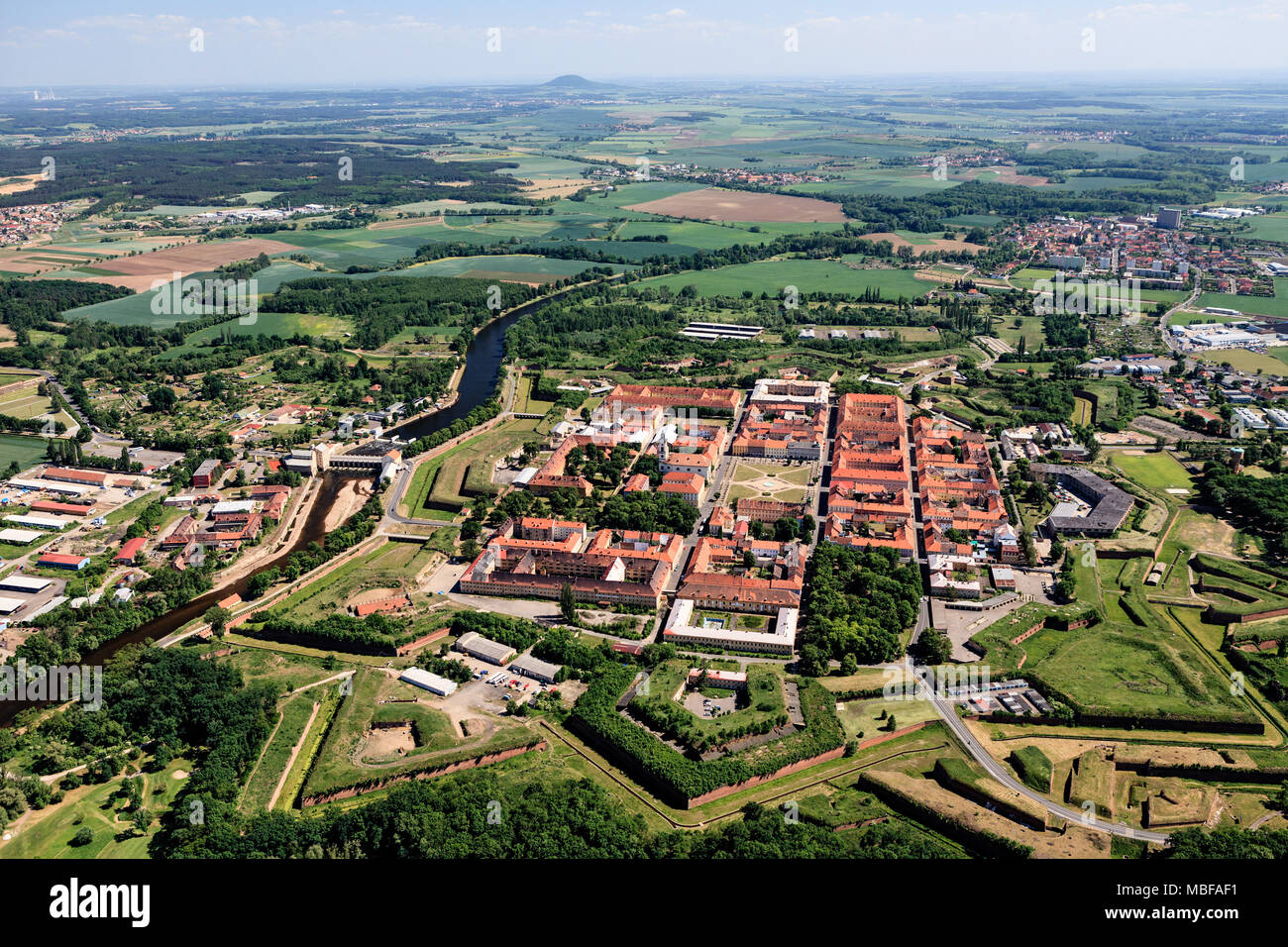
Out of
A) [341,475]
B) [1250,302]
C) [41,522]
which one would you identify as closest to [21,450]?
[41,522]

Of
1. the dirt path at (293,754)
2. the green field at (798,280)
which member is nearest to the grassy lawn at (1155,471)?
the green field at (798,280)

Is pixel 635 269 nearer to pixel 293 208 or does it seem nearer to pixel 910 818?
pixel 293 208

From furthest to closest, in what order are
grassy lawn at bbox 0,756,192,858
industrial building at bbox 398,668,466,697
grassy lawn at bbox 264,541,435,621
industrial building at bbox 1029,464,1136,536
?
industrial building at bbox 1029,464,1136,536 → grassy lawn at bbox 264,541,435,621 → industrial building at bbox 398,668,466,697 → grassy lawn at bbox 0,756,192,858

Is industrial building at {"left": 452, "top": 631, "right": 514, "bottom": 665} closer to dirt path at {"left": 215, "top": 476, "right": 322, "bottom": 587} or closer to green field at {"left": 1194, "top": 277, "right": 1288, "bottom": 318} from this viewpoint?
dirt path at {"left": 215, "top": 476, "right": 322, "bottom": 587}

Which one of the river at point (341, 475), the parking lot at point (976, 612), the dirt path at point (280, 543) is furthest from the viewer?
the dirt path at point (280, 543)

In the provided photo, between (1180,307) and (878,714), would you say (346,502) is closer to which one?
(878,714)

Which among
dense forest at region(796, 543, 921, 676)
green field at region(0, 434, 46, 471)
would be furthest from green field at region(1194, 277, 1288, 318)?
green field at region(0, 434, 46, 471)

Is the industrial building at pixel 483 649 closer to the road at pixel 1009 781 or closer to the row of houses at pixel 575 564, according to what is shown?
the row of houses at pixel 575 564

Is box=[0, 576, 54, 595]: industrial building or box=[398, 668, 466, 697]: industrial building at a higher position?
box=[0, 576, 54, 595]: industrial building
